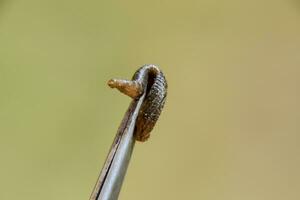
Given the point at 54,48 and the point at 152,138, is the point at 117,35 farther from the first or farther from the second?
the point at 152,138

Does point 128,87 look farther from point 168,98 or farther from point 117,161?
point 168,98

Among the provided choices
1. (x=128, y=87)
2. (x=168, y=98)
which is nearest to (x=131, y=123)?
(x=128, y=87)

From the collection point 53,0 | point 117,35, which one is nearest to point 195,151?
point 117,35

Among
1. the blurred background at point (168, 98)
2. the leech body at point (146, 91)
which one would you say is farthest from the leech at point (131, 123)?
the blurred background at point (168, 98)

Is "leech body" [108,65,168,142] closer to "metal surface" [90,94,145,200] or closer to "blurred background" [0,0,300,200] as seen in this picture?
"metal surface" [90,94,145,200]

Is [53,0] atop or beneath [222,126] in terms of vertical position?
atop

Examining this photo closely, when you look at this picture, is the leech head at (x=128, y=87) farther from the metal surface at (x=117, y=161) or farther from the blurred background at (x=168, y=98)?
the blurred background at (x=168, y=98)

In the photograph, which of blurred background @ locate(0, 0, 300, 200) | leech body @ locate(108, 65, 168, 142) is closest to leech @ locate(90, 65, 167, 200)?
leech body @ locate(108, 65, 168, 142)
